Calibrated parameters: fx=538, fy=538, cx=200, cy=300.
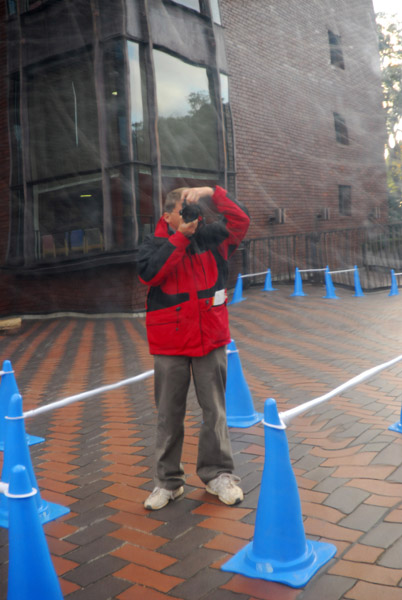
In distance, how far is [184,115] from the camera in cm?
1119

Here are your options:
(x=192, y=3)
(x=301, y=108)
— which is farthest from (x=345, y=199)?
(x=192, y=3)

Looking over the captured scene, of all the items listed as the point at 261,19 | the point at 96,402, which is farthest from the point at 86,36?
the point at 96,402

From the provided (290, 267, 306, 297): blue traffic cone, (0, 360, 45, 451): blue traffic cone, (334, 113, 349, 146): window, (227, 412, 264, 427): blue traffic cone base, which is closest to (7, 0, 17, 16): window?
(290, 267, 306, 297): blue traffic cone

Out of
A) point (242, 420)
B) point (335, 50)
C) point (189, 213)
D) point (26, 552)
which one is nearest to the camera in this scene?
point (26, 552)

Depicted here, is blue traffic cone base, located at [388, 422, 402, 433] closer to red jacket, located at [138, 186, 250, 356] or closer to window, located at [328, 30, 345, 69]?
red jacket, located at [138, 186, 250, 356]

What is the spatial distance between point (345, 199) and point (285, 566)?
17.1 m

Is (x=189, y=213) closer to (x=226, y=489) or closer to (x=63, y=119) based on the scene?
(x=226, y=489)

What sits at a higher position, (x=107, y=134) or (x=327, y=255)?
(x=107, y=134)

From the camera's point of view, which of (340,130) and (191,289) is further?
(340,130)

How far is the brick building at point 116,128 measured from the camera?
10.2 meters

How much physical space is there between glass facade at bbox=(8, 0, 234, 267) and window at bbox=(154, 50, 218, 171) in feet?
0.08

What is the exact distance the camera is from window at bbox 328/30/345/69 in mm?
16250

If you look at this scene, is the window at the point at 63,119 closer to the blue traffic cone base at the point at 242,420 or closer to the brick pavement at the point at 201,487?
the brick pavement at the point at 201,487

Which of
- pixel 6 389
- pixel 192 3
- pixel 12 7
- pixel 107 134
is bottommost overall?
pixel 6 389
